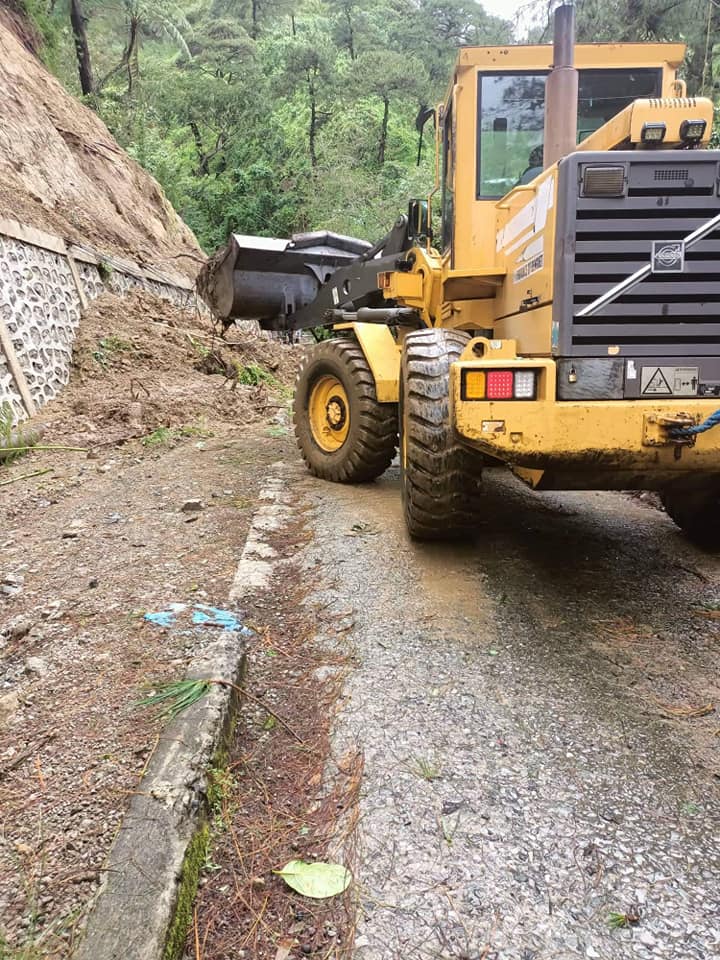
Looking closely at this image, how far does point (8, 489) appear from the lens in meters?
5.63

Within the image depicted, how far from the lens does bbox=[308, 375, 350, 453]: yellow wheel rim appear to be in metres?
5.79

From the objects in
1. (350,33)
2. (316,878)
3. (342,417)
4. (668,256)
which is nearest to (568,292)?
(668,256)

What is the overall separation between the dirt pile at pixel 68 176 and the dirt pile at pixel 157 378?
1.20m

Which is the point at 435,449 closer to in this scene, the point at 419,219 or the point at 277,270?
the point at 419,219

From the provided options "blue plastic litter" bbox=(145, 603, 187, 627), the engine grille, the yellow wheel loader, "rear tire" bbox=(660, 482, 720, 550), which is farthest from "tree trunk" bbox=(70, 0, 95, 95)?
"rear tire" bbox=(660, 482, 720, 550)

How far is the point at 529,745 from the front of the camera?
2348mm

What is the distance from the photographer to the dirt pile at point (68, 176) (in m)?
10.5

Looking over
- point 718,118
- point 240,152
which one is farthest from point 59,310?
point 240,152

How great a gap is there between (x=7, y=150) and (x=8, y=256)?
14.0ft

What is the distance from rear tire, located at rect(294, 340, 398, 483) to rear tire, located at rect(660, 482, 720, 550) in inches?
79.9

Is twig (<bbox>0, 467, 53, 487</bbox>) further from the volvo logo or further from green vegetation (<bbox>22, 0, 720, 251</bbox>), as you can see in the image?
green vegetation (<bbox>22, 0, 720, 251</bbox>)

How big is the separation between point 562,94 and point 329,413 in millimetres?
2937

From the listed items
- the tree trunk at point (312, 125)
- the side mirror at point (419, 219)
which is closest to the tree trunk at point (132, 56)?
the tree trunk at point (312, 125)

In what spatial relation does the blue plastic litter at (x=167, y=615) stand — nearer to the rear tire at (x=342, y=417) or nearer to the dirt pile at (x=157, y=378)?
the rear tire at (x=342, y=417)
